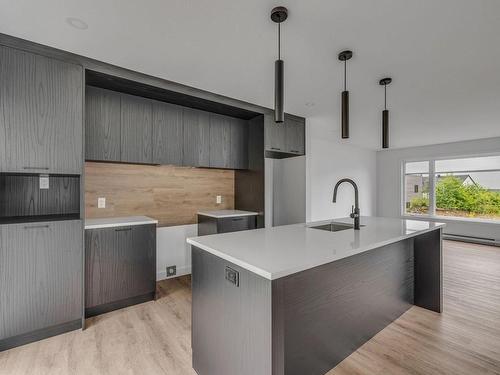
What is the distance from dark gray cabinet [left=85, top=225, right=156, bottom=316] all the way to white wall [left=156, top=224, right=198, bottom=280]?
0.60 m

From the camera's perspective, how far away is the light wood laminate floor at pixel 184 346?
1800mm

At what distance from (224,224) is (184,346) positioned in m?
1.57

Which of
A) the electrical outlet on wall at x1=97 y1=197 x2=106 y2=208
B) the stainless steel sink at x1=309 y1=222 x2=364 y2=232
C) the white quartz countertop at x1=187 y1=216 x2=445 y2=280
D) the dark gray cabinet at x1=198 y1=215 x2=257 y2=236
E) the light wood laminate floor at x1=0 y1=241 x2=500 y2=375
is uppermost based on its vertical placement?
the electrical outlet on wall at x1=97 y1=197 x2=106 y2=208

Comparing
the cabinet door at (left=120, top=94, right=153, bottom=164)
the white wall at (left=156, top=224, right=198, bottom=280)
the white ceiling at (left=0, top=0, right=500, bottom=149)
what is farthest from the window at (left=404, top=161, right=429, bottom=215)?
the cabinet door at (left=120, top=94, right=153, bottom=164)

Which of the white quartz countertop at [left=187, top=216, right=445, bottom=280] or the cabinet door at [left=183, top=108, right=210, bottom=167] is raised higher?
the cabinet door at [left=183, top=108, right=210, bottom=167]

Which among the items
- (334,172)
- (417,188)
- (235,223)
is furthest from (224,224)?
(417,188)

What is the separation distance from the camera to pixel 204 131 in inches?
138

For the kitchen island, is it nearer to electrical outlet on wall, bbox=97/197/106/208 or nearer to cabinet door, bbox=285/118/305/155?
electrical outlet on wall, bbox=97/197/106/208

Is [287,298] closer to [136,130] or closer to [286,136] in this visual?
[136,130]

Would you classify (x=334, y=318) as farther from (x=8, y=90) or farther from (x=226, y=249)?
(x=8, y=90)

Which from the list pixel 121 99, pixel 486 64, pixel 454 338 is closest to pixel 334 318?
pixel 454 338

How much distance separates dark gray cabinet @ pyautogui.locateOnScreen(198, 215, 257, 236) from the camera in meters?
3.37

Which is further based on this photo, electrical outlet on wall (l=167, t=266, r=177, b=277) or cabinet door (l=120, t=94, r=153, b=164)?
electrical outlet on wall (l=167, t=266, r=177, b=277)

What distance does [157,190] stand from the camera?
3.45m
